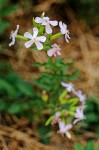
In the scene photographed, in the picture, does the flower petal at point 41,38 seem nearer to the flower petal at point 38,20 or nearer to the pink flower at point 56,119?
the flower petal at point 38,20

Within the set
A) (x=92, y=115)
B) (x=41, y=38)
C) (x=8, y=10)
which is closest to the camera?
(x=41, y=38)

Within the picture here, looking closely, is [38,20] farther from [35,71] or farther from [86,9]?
[86,9]

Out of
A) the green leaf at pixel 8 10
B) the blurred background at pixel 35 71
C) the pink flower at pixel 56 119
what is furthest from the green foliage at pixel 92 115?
the green leaf at pixel 8 10

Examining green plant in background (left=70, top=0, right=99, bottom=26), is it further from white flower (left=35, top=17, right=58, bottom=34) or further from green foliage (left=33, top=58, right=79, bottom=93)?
white flower (left=35, top=17, right=58, bottom=34)

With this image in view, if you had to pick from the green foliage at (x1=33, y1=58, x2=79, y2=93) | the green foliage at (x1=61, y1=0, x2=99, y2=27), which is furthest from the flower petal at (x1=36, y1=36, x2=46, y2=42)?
the green foliage at (x1=61, y1=0, x2=99, y2=27)

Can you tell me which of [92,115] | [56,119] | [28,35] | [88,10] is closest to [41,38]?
[28,35]

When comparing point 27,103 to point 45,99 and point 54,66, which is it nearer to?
point 45,99

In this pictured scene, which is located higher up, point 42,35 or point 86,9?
point 86,9

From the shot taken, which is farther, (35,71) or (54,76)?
(35,71)

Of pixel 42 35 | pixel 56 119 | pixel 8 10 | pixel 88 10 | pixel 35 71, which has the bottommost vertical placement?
pixel 56 119
